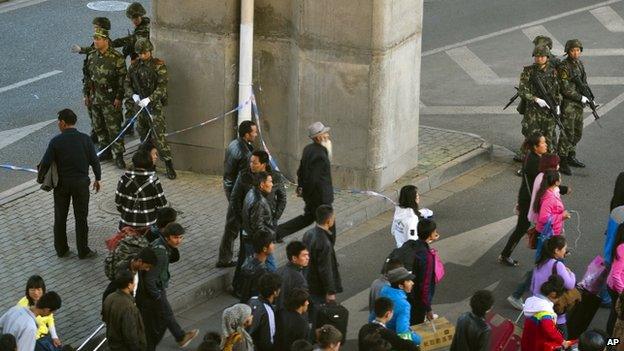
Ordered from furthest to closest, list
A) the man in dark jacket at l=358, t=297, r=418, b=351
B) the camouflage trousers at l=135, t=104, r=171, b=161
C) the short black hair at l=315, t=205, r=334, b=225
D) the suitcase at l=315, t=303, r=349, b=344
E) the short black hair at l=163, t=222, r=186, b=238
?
the camouflage trousers at l=135, t=104, r=171, b=161
the short black hair at l=315, t=205, r=334, b=225
the short black hair at l=163, t=222, r=186, b=238
the suitcase at l=315, t=303, r=349, b=344
the man in dark jacket at l=358, t=297, r=418, b=351

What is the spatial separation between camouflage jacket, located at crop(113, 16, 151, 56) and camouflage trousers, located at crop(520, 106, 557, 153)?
5.09 metres

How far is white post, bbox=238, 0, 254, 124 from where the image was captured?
17.5 m

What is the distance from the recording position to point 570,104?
19078 mm

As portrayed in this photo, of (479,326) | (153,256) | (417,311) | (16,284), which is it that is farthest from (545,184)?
(16,284)

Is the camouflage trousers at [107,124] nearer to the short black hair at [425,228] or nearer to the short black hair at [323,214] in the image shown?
the short black hair at [323,214]

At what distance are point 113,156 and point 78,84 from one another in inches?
137

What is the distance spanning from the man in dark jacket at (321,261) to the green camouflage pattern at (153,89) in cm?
452

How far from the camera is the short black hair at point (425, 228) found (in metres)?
13.5

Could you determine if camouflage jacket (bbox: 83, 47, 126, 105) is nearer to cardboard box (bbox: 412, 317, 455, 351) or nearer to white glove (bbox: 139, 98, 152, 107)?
white glove (bbox: 139, 98, 152, 107)

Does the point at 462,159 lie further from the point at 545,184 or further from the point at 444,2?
the point at 444,2

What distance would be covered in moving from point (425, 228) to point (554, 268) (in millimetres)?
1305

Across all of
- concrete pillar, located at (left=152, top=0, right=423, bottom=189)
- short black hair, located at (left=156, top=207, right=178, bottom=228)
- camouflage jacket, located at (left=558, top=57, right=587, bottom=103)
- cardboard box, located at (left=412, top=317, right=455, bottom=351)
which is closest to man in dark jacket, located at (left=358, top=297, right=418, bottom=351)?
cardboard box, located at (left=412, top=317, right=455, bottom=351)

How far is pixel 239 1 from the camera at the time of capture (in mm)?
17609

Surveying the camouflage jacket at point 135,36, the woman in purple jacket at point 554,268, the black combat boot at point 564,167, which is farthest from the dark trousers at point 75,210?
the black combat boot at point 564,167
